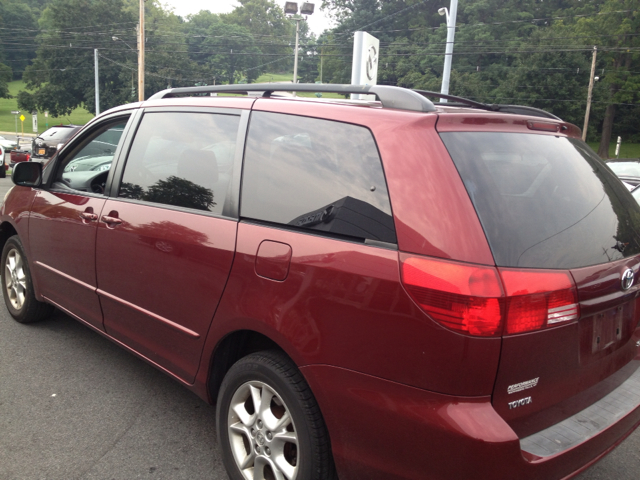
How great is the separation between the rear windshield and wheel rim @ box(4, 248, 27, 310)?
380 centimetres

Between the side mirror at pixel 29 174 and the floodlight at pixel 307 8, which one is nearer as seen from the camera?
the side mirror at pixel 29 174

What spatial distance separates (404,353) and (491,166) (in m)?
0.75

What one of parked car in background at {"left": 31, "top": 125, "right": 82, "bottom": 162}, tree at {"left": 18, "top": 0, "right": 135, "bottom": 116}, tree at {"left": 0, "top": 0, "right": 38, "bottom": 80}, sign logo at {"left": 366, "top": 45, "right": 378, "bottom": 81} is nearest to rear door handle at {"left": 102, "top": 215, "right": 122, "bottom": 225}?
sign logo at {"left": 366, "top": 45, "right": 378, "bottom": 81}

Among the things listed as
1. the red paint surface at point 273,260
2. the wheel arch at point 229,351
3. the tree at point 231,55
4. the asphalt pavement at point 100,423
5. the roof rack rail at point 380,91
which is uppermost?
the tree at point 231,55

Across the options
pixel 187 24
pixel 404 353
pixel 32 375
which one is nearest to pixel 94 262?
pixel 32 375

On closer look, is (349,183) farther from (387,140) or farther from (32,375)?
(32,375)

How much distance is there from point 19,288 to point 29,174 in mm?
1035

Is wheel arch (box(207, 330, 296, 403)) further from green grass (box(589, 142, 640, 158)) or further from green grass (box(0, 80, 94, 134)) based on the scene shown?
green grass (box(0, 80, 94, 134))

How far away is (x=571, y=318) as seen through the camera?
190cm

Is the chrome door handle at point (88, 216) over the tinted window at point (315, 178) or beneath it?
beneath

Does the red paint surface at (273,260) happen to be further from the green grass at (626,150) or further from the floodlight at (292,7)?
the green grass at (626,150)

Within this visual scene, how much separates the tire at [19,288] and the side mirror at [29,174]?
567 mm

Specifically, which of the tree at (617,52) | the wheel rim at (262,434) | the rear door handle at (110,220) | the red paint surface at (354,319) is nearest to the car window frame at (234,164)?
the rear door handle at (110,220)

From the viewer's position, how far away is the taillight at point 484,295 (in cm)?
174
